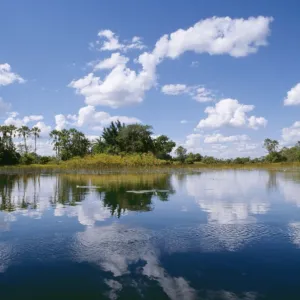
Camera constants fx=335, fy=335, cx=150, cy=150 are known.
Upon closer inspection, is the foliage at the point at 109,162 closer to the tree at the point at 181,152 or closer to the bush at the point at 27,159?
the bush at the point at 27,159

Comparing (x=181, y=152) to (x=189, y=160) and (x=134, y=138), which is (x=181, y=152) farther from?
(x=134, y=138)

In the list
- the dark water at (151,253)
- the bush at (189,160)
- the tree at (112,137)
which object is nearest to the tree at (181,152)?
the bush at (189,160)

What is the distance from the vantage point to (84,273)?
21.9 ft

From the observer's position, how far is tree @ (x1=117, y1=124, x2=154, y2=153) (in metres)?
70.2

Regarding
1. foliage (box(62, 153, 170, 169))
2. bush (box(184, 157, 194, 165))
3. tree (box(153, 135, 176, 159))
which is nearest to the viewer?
foliage (box(62, 153, 170, 169))

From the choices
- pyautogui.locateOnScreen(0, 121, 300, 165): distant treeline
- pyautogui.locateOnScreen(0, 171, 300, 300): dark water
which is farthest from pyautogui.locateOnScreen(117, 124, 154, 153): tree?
pyautogui.locateOnScreen(0, 171, 300, 300): dark water

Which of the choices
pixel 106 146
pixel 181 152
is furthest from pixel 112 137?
pixel 181 152

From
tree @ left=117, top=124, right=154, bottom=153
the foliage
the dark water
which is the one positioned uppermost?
tree @ left=117, top=124, right=154, bottom=153

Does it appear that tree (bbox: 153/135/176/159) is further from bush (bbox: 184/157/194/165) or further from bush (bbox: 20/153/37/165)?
bush (bbox: 20/153/37/165)

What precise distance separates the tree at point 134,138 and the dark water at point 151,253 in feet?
183

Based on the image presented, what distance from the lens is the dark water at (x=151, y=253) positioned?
596cm

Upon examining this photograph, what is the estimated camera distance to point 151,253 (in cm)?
794

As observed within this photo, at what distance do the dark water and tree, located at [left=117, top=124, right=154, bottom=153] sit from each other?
55.8m

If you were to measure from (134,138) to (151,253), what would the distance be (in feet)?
210
